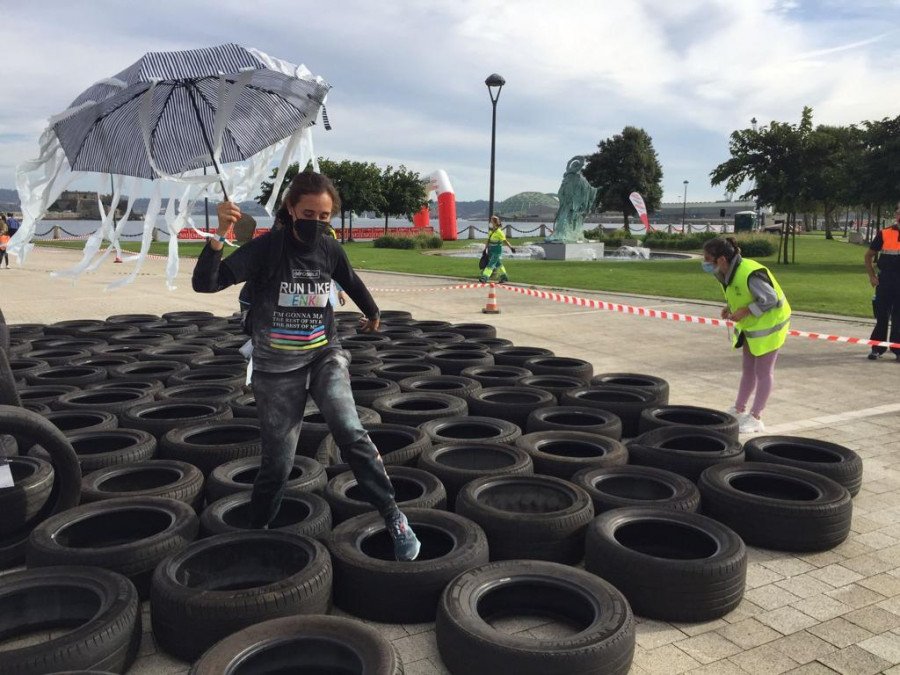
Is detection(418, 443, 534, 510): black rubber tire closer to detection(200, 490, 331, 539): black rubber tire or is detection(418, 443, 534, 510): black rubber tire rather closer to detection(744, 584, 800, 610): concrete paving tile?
detection(200, 490, 331, 539): black rubber tire

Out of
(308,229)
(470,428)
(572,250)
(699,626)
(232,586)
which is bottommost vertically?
(699,626)

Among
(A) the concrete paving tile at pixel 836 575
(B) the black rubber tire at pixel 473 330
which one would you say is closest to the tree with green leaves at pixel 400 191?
(B) the black rubber tire at pixel 473 330

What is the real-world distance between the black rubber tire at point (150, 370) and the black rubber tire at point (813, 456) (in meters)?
5.86

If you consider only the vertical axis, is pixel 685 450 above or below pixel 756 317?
below

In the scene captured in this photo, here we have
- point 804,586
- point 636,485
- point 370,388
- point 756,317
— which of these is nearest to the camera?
point 804,586

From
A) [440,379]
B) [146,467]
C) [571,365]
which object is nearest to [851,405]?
[571,365]

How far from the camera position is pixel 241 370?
7.66 m

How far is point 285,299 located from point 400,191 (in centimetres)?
5680

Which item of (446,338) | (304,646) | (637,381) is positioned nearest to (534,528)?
(304,646)

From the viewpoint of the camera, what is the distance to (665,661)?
3.10 metres

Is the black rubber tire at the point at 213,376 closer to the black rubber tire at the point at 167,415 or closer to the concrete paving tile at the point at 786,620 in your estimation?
the black rubber tire at the point at 167,415

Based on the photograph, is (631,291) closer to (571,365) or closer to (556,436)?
(571,365)

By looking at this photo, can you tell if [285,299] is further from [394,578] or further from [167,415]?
[167,415]

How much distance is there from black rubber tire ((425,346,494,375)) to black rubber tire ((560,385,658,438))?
1512 mm
